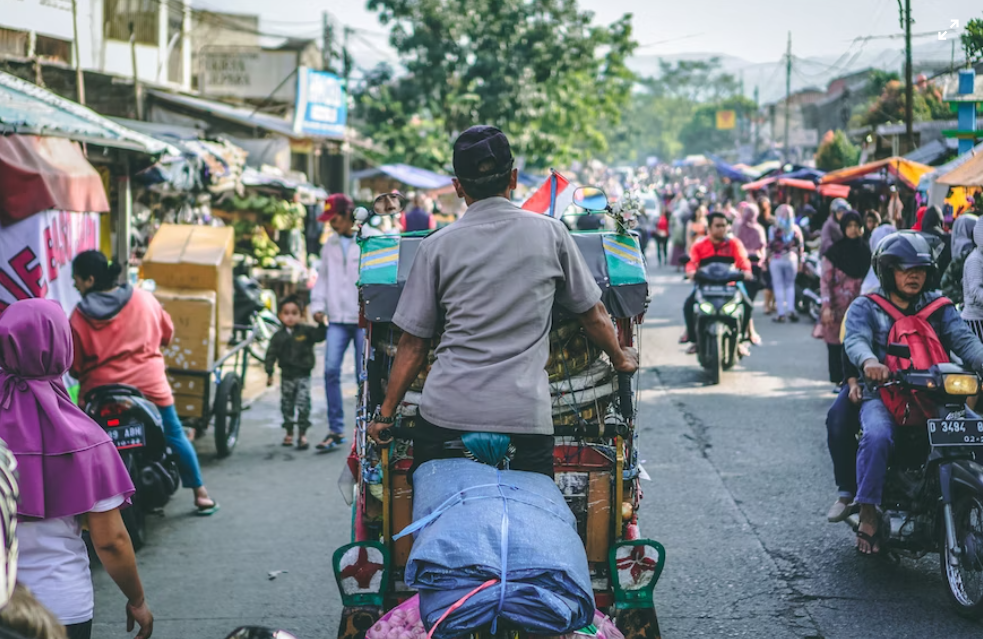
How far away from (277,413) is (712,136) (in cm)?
10605

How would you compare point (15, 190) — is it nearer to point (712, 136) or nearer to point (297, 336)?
point (297, 336)

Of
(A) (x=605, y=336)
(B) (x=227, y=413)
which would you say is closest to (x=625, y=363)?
(A) (x=605, y=336)

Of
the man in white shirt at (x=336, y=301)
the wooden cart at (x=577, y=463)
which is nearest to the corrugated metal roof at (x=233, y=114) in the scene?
the man in white shirt at (x=336, y=301)

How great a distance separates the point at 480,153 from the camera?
3498mm

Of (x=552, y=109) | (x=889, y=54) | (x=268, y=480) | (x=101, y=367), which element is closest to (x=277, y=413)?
(x=268, y=480)

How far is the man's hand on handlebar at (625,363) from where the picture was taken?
3848 millimetres

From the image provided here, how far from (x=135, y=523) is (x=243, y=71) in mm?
23828

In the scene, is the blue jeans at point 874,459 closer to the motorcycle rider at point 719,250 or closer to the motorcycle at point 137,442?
Result: the motorcycle at point 137,442

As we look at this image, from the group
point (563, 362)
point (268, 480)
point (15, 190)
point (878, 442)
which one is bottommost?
point (268, 480)

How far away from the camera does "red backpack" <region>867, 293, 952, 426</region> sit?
18.2 ft

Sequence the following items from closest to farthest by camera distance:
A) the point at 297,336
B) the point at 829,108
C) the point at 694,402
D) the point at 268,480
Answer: the point at 268,480 < the point at 297,336 < the point at 694,402 < the point at 829,108

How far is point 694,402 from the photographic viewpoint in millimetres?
10633

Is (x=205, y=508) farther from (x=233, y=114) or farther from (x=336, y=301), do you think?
(x=233, y=114)

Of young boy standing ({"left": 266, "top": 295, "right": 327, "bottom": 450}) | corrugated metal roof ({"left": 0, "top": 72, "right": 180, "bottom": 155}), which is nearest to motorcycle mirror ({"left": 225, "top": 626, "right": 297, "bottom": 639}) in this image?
corrugated metal roof ({"left": 0, "top": 72, "right": 180, "bottom": 155})
